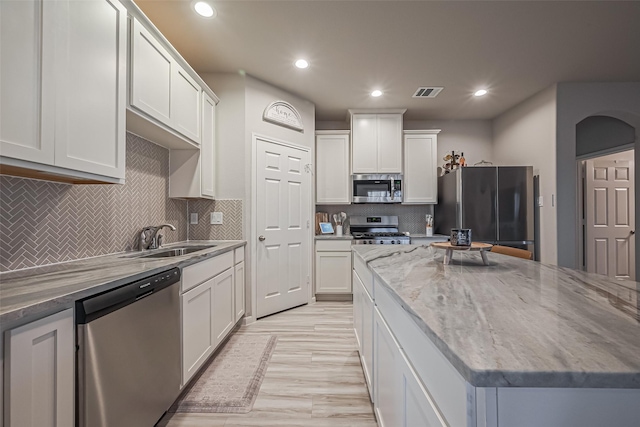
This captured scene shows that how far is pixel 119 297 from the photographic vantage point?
3.88ft

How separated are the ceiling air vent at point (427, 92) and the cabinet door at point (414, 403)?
11.1 feet

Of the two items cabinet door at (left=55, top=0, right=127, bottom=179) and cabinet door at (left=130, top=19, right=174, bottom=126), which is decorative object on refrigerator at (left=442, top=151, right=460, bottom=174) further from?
cabinet door at (left=55, top=0, right=127, bottom=179)

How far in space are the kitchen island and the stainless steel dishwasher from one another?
1123mm

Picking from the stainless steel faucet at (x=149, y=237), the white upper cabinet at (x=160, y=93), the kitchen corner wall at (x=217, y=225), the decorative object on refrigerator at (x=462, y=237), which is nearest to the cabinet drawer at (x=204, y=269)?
the stainless steel faucet at (x=149, y=237)

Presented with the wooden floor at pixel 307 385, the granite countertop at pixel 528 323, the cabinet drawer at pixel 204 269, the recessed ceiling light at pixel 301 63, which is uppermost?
the recessed ceiling light at pixel 301 63

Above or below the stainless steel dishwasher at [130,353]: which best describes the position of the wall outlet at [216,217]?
above

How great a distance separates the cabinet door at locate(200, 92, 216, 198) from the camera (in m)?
2.75

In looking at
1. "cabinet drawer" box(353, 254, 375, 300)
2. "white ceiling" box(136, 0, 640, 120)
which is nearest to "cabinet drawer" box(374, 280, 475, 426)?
"cabinet drawer" box(353, 254, 375, 300)

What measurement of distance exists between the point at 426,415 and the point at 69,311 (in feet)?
3.94

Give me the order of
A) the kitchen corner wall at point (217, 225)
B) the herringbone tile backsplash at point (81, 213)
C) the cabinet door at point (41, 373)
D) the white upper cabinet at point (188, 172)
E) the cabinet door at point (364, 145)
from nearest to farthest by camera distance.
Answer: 1. the cabinet door at point (41, 373)
2. the herringbone tile backsplash at point (81, 213)
3. the white upper cabinet at point (188, 172)
4. the kitchen corner wall at point (217, 225)
5. the cabinet door at point (364, 145)

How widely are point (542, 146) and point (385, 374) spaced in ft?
12.2

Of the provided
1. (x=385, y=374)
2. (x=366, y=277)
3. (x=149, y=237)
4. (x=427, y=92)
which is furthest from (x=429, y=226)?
(x=149, y=237)

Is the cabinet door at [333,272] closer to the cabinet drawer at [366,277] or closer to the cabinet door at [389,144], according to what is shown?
the cabinet door at [389,144]

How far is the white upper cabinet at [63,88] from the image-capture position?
1053mm
